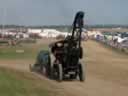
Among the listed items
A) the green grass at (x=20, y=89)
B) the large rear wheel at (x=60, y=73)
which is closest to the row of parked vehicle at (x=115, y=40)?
the large rear wheel at (x=60, y=73)

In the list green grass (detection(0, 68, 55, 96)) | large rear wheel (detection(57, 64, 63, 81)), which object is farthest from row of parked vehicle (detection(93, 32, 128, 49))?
green grass (detection(0, 68, 55, 96))

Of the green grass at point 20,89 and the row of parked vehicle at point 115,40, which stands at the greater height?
the green grass at point 20,89

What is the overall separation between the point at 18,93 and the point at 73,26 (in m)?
10.0

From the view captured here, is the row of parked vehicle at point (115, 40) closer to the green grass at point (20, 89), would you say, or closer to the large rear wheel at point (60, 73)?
the large rear wheel at point (60, 73)

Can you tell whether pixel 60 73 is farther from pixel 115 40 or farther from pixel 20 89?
pixel 115 40

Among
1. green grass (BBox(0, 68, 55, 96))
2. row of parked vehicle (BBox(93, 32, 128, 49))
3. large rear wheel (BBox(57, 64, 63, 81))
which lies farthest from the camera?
row of parked vehicle (BBox(93, 32, 128, 49))

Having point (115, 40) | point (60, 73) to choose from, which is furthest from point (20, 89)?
point (115, 40)

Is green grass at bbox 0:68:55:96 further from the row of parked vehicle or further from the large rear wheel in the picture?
the row of parked vehicle

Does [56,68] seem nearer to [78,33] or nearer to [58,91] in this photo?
[78,33]

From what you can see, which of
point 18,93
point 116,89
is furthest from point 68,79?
point 18,93

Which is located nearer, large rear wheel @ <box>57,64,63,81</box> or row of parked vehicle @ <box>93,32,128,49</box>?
large rear wheel @ <box>57,64,63,81</box>

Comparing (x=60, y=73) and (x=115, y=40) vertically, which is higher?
(x=60, y=73)

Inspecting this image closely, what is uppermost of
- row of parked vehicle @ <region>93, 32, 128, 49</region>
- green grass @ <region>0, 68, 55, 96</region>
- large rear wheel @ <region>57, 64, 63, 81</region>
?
green grass @ <region>0, 68, 55, 96</region>

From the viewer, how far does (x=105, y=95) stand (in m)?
18.7
